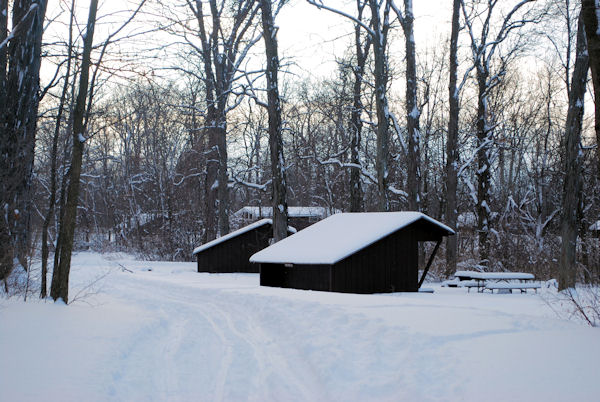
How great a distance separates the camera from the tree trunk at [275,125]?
20797 mm

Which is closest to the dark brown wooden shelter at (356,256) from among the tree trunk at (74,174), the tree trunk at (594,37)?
the tree trunk at (74,174)

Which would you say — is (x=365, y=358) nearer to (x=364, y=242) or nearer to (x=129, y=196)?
(x=364, y=242)

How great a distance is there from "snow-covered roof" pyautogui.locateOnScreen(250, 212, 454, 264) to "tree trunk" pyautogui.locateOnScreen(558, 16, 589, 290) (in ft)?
11.9

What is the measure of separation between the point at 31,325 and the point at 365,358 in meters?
4.63

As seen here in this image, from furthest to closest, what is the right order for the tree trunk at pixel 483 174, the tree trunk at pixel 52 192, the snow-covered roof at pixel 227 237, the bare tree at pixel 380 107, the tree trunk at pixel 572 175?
the snow-covered roof at pixel 227 237 → the tree trunk at pixel 483 174 → the bare tree at pixel 380 107 → the tree trunk at pixel 572 175 → the tree trunk at pixel 52 192

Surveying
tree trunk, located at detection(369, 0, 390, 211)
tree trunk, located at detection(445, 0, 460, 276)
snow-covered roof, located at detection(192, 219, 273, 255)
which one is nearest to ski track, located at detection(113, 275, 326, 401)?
tree trunk, located at detection(369, 0, 390, 211)

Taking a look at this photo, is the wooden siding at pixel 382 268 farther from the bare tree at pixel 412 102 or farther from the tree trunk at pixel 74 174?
the tree trunk at pixel 74 174

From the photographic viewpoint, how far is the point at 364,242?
15.6 metres

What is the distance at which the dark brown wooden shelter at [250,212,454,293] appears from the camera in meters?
15.5

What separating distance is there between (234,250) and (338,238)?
9.62m

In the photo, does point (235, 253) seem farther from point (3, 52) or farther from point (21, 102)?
point (3, 52)

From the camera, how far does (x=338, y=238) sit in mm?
16766

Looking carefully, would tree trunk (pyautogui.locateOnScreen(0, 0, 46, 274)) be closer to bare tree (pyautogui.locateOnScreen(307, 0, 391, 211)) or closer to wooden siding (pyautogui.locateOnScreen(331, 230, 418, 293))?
wooden siding (pyautogui.locateOnScreen(331, 230, 418, 293))

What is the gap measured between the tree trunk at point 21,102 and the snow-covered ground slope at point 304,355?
9.08ft
